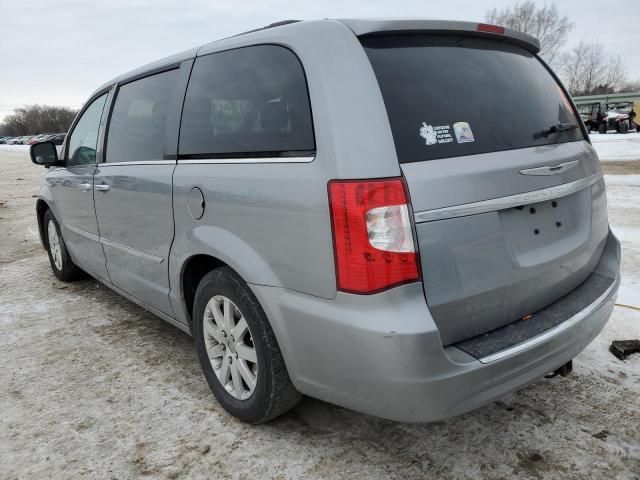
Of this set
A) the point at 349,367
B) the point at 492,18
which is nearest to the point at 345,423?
the point at 349,367

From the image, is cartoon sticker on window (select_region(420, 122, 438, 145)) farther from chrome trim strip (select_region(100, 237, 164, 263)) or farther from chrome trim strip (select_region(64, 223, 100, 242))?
chrome trim strip (select_region(64, 223, 100, 242))

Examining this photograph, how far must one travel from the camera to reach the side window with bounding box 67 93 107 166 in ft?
12.4

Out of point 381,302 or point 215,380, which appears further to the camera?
point 215,380

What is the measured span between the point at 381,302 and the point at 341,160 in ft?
1.70

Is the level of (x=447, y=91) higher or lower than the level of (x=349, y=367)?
higher

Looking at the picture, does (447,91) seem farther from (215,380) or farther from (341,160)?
(215,380)

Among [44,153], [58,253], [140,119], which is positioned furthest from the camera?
[58,253]

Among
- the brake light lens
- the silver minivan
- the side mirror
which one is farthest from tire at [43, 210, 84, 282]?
the brake light lens

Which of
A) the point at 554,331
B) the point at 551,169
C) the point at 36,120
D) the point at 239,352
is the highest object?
the point at 36,120

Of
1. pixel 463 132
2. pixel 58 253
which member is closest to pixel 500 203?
pixel 463 132

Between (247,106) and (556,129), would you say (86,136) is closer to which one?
(247,106)

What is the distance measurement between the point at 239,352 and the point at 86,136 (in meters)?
2.57

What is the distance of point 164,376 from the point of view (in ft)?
9.72

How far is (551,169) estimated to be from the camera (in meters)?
2.11
